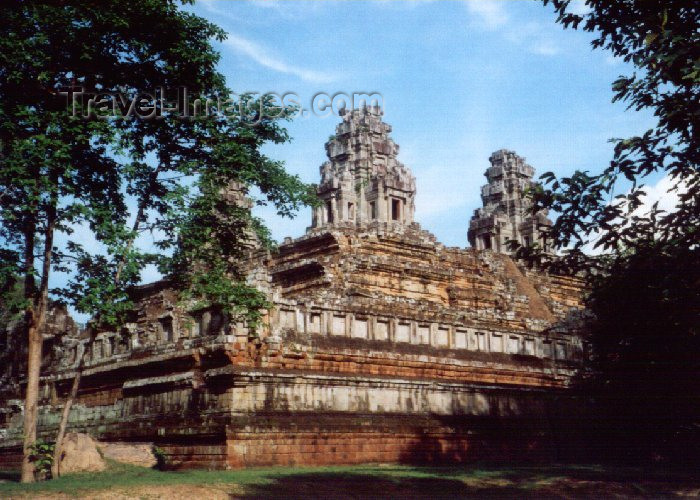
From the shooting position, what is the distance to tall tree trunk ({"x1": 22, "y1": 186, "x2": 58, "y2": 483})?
1744 centimetres

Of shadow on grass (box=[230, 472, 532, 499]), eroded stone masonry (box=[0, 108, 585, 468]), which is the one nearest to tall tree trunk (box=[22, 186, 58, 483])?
eroded stone masonry (box=[0, 108, 585, 468])

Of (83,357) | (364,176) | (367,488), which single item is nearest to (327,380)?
(367,488)

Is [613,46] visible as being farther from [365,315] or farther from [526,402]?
[526,402]

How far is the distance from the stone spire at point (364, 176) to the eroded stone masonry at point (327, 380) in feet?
63.9

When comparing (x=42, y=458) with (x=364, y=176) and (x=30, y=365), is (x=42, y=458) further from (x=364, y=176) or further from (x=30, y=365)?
(x=364, y=176)

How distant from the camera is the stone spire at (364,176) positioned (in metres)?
51.9

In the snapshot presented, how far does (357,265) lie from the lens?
3130cm

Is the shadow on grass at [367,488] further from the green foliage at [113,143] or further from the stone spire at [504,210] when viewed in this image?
the stone spire at [504,210]

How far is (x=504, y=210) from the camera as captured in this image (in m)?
62.8

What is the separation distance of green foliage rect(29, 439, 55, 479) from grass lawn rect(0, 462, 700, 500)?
687 mm

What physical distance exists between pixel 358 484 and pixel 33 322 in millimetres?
7860

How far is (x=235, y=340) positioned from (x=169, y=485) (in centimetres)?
467

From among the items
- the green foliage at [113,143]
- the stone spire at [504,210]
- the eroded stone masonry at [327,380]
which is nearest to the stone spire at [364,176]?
the stone spire at [504,210]

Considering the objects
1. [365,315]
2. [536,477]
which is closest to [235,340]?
[365,315]
